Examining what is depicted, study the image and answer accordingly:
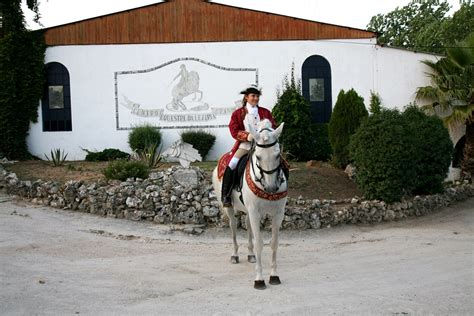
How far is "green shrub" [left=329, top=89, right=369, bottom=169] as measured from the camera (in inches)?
649

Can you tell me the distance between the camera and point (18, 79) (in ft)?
64.7

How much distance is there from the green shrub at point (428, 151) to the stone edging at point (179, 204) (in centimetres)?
68

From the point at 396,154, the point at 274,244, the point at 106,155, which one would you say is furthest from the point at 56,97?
the point at 274,244

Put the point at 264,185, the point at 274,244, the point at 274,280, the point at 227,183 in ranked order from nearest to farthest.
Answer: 1. the point at 264,185
2. the point at 274,280
3. the point at 274,244
4. the point at 227,183

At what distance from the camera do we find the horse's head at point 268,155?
6.95m

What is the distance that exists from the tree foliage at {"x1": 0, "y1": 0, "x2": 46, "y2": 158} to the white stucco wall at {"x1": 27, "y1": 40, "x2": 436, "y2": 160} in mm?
509

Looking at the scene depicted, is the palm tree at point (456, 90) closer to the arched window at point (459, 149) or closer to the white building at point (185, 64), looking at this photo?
the white building at point (185, 64)

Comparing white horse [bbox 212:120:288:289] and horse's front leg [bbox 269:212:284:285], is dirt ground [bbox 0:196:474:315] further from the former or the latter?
white horse [bbox 212:120:288:289]

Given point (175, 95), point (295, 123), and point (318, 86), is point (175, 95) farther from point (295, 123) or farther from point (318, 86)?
point (318, 86)

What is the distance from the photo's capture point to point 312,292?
23.3ft

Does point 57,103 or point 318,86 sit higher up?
point 318,86

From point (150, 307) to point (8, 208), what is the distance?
27.4 ft

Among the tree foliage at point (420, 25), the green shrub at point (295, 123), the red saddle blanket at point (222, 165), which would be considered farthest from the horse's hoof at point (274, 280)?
the tree foliage at point (420, 25)

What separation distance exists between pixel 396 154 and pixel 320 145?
6.75 m
